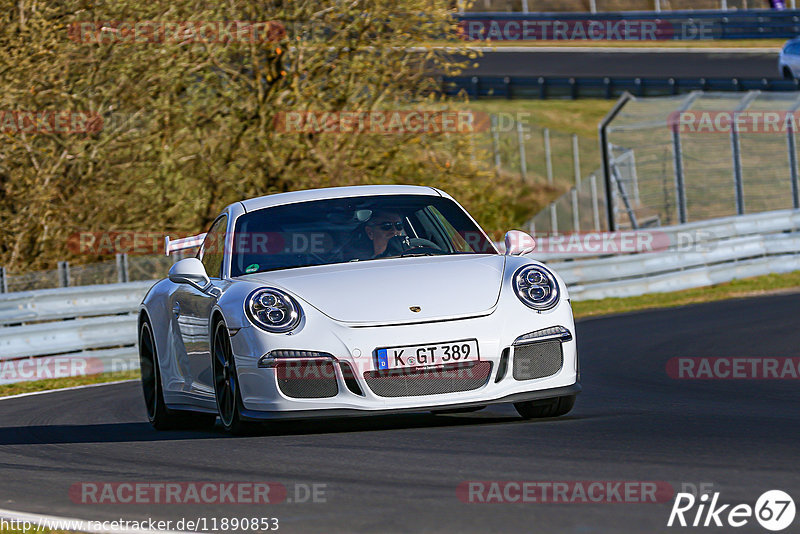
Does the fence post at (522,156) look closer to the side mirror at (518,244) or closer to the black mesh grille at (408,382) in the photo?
the side mirror at (518,244)

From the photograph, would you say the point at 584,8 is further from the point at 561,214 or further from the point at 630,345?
the point at 630,345

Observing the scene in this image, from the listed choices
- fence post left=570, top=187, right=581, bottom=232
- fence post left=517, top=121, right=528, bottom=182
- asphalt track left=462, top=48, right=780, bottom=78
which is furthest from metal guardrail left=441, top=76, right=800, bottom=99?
fence post left=570, top=187, right=581, bottom=232

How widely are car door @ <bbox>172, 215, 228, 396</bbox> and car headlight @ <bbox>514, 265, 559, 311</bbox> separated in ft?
5.34

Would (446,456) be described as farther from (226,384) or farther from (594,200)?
(594,200)

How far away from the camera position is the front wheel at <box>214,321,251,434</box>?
7332 millimetres

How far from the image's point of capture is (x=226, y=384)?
755 cm

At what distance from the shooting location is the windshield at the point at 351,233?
316 inches

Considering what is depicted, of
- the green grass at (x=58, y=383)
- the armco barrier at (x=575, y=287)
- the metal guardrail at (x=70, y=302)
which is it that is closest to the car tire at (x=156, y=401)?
the green grass at (x=58, y=383)

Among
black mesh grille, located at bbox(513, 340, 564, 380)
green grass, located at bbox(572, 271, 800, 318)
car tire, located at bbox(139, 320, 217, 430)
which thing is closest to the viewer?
black mesh grille, located at bbox(513, 340, 564, 380)

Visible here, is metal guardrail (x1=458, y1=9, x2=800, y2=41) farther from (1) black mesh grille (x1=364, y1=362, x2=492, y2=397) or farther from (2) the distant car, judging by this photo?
(1) black mesh grille (x1=364, y1=362, x2=492, y2=397)

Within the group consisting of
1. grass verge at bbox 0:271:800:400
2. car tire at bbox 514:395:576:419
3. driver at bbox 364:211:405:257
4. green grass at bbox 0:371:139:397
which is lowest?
grass verge at bbox 0:271:800:400

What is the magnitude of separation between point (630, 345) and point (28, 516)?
7.96m

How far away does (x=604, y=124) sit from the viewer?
21.4 metres

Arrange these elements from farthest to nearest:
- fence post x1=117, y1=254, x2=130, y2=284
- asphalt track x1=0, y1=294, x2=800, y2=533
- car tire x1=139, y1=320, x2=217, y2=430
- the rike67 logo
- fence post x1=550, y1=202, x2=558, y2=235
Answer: fence post x1=550, y1=202, x2=558, y2=235, fence post x1=117, y1=254, x2=130, y2=284, car tire x1=139, y1=320, x2=217, y2=430, asphalt track x1=0, y1=294, x2=800, y2=533, the rike67 logo
